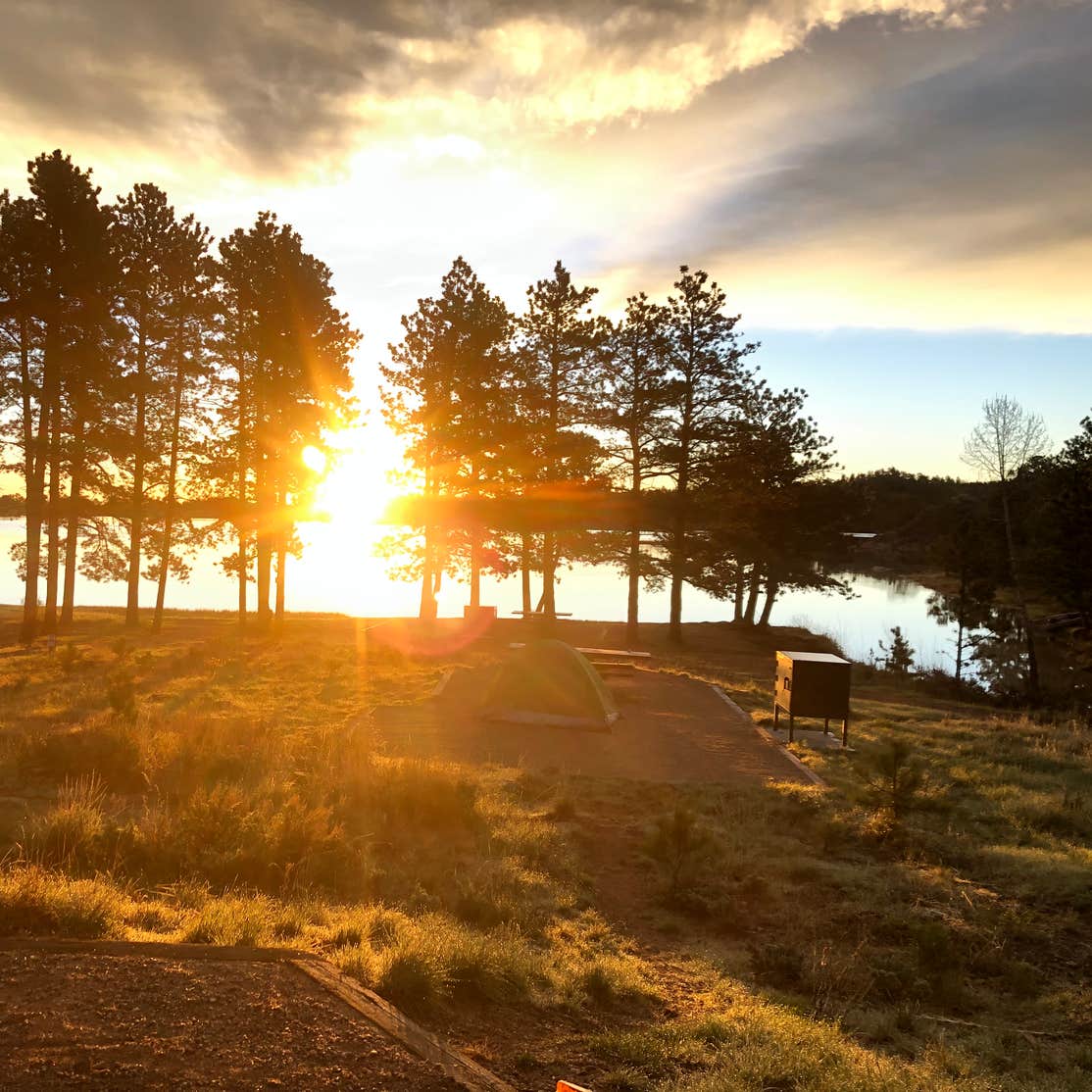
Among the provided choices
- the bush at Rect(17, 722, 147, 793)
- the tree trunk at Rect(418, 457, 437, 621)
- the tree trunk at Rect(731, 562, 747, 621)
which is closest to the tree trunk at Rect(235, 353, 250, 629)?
the tree trunk at Rect(418, 457, 437, 621)

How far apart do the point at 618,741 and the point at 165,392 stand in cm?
2121

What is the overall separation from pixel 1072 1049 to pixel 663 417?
92.4 ft

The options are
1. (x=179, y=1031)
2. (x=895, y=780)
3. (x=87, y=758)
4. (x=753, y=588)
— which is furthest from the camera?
(x=753, y=588)

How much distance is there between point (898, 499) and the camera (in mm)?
105125

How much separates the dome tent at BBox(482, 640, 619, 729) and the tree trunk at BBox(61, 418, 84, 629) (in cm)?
1628

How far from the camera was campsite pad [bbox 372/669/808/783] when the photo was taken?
501 inches

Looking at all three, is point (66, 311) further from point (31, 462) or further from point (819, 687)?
point (819, 687)

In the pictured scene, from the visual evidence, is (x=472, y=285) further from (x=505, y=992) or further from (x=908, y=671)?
(x=505, y=992)

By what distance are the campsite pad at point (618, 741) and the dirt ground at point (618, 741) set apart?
2 centimetres

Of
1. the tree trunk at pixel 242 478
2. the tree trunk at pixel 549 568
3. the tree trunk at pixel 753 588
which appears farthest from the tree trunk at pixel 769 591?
the tree trunk at pixel 242 478

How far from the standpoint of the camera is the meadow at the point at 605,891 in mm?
4992

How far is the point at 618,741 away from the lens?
14.6 metres

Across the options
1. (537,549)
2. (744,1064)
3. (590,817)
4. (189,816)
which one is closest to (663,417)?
(537,549)

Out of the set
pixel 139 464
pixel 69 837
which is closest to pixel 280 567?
pixel 139 464
